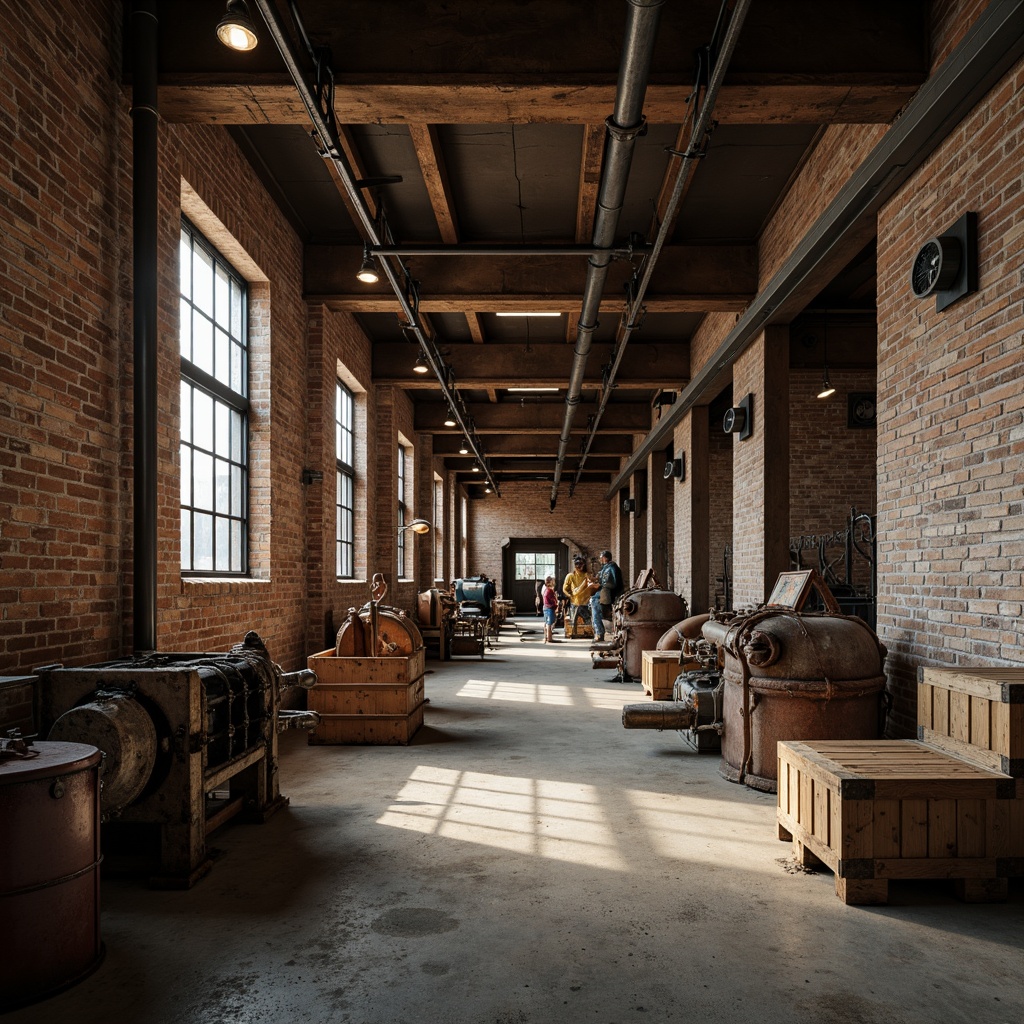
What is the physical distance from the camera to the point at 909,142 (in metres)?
4.94

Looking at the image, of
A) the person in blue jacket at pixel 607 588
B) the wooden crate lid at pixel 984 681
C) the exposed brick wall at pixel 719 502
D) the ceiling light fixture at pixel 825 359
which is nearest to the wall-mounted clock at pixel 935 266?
the wooden crate lid at pixel 984 681

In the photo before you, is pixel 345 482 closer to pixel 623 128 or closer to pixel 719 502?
pixel 623 128

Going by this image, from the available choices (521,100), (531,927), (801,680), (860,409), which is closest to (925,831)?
(801,680)

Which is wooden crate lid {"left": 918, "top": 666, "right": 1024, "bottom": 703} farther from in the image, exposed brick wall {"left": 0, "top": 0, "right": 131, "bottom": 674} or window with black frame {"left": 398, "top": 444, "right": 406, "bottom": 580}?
window with black frame {"left": 398, "top": 444, "right": 406, "bottom": 580}

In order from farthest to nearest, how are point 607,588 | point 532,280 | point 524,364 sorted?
point 607,588, point 524,364, point 532,280

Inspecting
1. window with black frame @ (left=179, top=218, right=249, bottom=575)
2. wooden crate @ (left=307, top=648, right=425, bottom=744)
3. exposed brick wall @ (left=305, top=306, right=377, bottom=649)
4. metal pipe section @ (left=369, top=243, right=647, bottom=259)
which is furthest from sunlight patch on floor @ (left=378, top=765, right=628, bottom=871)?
metal pipe section @ (left=369, top=243, right=647, bottom=259)

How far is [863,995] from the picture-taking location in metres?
2.78

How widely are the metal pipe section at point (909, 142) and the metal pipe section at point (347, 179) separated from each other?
11.8 feet

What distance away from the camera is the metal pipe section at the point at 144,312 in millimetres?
4973

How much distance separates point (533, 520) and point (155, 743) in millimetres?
24353

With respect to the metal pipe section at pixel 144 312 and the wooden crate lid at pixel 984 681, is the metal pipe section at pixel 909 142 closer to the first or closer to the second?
the wooden crate lid at pixel 984 681

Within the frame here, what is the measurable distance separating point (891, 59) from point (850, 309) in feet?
17.4

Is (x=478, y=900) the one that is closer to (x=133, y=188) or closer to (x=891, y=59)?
(x=133, y=188)

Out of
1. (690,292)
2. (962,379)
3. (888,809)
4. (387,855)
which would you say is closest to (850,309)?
(690,292)
